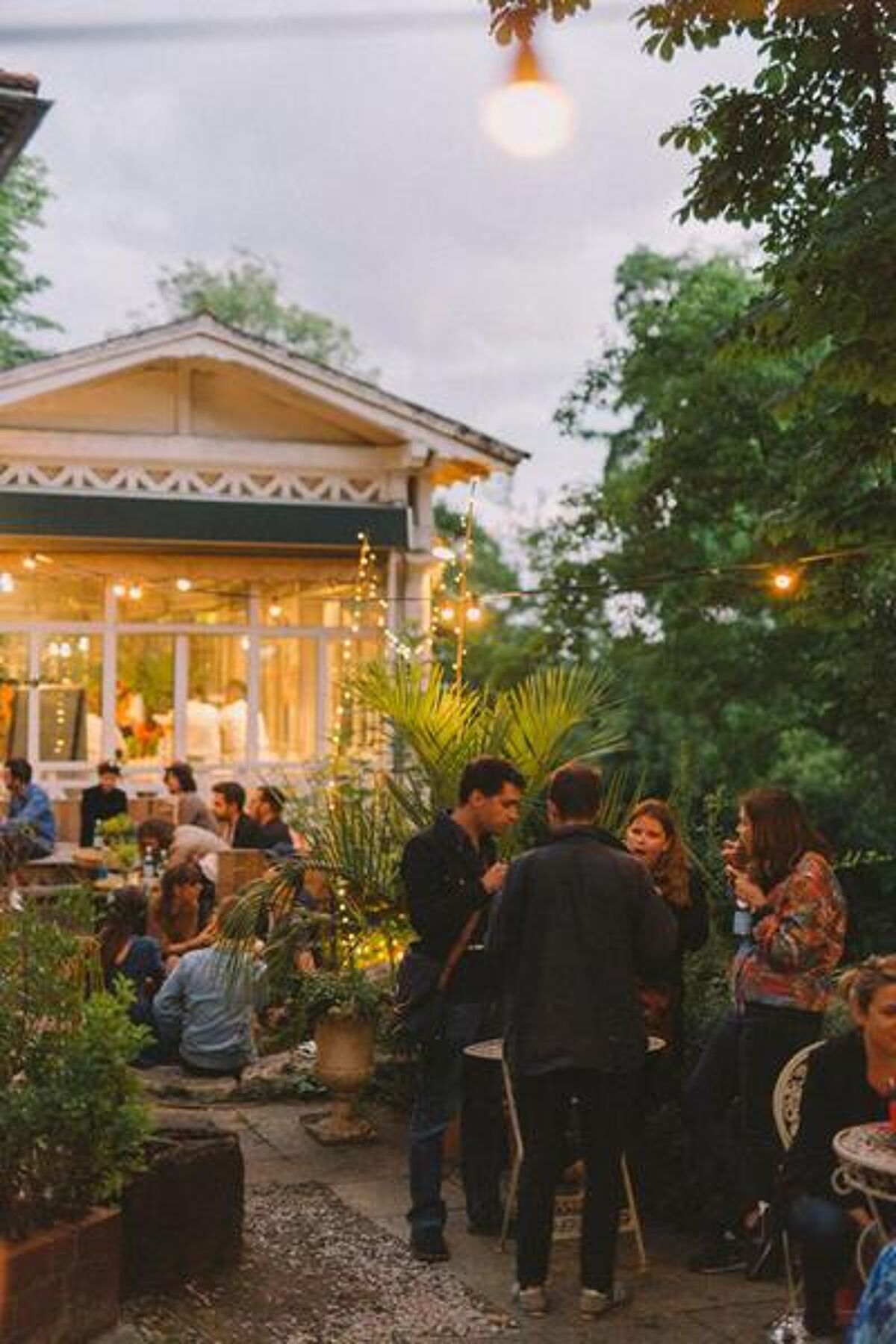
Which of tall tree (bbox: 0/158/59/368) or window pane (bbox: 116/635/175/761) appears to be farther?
tall tree (bbox: 0/158/59/368)

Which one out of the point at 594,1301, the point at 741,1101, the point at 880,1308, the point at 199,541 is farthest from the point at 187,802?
the point at 880,1308

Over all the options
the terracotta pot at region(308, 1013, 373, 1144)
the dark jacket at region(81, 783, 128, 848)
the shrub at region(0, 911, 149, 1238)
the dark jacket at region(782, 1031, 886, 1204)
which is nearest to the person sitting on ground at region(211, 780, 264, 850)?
the dark jacket at region(81, 783, 128, 848)

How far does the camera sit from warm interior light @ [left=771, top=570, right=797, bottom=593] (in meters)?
13.1

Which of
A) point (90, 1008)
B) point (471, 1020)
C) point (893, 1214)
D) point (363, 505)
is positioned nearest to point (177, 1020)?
point (471, 1020)

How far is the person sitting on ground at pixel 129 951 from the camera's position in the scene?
10.3 metres

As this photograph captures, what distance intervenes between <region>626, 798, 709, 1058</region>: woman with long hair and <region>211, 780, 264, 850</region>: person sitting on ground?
6.86 metres

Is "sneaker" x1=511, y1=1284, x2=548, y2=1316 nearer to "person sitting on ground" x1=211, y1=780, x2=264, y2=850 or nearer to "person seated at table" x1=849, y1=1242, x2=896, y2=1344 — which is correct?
"person seated at table" x1=849, y1=1242, x2=896, y2=1344

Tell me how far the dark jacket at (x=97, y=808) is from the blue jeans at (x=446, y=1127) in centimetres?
948

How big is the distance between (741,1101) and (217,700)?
1408 cm

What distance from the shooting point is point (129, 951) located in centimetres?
1041

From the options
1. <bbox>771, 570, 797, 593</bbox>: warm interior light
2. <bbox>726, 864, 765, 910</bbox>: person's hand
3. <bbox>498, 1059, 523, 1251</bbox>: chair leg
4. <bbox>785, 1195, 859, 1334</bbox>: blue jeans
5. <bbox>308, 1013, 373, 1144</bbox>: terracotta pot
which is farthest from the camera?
<bbox>771, 570, 797, 593</bbox>: warm interior light

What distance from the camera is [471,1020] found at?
6547 mm

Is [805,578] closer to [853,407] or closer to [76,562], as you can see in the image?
[853,407]

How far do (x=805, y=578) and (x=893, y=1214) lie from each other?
8.56 meters
